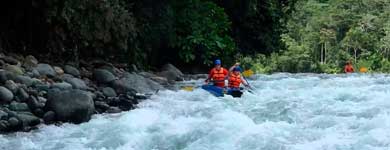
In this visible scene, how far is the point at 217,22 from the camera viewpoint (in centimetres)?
1586

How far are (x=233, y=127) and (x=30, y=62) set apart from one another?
179 inches

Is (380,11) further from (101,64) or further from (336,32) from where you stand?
(101,64)

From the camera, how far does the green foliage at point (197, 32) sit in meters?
14.9

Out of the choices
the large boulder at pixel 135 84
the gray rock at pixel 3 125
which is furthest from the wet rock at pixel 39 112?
the large boulder at pixel 135 84

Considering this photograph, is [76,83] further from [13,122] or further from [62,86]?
[13,122]

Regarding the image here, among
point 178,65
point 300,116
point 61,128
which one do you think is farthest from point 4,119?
point 178,65

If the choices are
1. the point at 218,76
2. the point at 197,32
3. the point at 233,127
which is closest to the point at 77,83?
the point at 218,76

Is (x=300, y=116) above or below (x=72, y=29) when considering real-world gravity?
below

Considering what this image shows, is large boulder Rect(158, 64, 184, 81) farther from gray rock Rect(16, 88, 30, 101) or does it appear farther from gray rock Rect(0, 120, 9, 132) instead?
gray rock Rect(0, 120, 9, 132)

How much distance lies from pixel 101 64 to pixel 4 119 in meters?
4.99

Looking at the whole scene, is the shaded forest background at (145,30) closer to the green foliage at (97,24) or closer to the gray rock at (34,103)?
the green foliage at (97,24)

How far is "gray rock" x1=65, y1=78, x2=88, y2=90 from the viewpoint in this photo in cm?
986

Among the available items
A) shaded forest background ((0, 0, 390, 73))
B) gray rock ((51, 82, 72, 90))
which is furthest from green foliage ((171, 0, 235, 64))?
gray rock ((51, 82, 72, 90))

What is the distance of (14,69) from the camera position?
31.2 ft
